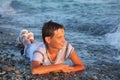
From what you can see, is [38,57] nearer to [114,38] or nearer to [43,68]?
[43,68]

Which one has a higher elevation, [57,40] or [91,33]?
[57,40]

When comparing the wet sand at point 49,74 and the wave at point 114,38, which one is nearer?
the wet sand at point 49,74

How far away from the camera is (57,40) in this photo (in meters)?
6.55

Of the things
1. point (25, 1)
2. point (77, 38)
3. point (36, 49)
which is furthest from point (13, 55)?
point (25, 1)

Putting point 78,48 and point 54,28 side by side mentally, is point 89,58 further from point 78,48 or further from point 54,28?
point 54,28

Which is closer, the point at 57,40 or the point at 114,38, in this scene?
the point at 57,40

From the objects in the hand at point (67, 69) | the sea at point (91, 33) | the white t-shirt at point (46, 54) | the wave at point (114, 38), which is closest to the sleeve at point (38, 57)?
the white t-shirt at point (46, 54)

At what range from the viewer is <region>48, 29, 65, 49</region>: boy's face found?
651 cm

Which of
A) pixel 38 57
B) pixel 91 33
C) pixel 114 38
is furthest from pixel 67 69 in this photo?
pixel 91 33

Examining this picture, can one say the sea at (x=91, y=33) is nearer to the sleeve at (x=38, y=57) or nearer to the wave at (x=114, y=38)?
the wave at (x=114, y=38)

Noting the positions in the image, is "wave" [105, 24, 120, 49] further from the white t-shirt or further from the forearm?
the forearm

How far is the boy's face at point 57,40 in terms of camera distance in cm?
651

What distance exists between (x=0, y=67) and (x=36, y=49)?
3.53 feet

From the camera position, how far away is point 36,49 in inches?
272
